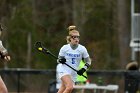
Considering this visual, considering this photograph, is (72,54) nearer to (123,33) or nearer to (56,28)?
(123,33)

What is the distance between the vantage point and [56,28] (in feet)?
178

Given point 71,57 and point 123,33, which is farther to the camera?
point 123,33

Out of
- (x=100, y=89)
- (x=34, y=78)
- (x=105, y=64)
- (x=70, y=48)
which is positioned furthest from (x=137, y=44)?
(x=70, y=48)

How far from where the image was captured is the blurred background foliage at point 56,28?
150 feet

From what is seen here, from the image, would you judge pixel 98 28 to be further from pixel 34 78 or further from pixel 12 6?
pixel 34 78

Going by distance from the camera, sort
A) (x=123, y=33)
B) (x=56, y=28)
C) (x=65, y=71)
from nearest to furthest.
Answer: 1. (x=65, y=71)
2. (x=123, y=33)
3. (x=56, y=28)

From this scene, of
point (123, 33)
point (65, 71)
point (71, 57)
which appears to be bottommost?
point (123, 33)

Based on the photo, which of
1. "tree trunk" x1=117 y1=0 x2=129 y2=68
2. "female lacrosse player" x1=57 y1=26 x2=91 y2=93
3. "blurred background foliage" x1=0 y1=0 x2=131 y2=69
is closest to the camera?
"female lacrosse player" x1=57 y1=26 x2=91 y2=93

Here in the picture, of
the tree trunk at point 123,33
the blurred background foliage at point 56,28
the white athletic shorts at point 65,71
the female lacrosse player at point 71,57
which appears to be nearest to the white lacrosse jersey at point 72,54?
the female lacrosse player at point 71,57

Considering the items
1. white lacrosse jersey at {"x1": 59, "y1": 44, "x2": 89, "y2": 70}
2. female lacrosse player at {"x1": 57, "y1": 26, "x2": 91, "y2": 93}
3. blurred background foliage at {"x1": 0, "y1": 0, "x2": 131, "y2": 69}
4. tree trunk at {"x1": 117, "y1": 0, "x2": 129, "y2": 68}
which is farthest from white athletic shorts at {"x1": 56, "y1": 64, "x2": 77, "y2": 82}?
blurred background foliage at {"x1": 0, "y1": 0, "x2": 131, "y2": 69}

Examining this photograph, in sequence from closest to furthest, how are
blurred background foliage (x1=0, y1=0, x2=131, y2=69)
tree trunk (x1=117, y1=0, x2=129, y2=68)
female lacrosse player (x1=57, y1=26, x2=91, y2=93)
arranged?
female lacrosse player (x1=57, y1=26, x2=91, y2=93) → tree trunk (x1=117, y1=0, x2=129, y2=68) → blurred background foliage (x1=0, y1=0, x2=131, y2=69)

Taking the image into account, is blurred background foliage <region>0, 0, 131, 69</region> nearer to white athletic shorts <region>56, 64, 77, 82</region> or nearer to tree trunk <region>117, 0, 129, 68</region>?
tree trunk <region>117, 0, 129, 68</region>

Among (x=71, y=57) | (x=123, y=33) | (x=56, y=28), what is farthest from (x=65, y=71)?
(x=56, y=28)

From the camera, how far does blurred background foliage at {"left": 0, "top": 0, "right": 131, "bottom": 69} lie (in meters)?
45.8
